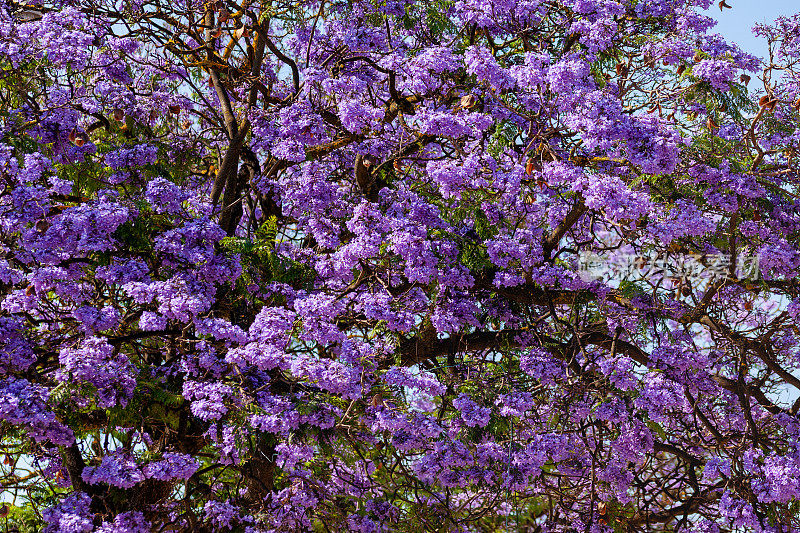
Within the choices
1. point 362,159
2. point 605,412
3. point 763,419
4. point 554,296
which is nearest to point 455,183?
point 362,159

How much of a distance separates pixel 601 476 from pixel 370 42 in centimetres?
373

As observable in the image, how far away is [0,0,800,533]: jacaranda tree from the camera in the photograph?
4641 millimetres

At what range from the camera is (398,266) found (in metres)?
5.45

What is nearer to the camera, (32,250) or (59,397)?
(59,397)

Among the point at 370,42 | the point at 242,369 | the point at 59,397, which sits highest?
the point at 370,42

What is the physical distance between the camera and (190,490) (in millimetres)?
6047

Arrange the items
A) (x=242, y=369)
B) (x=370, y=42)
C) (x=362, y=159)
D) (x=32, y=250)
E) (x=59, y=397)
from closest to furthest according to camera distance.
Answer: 1. (x=59, y=397)
2. (x=32, y=250)
3. (x=242, y=369)
4. (x=362, y=159)
5. (x=370, y=42)

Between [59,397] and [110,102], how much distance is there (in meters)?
2.73

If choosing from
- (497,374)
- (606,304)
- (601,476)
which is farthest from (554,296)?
(601,476)

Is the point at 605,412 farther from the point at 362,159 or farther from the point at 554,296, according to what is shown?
the point at 362,159

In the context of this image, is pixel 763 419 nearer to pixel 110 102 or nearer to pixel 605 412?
pixel 605 412

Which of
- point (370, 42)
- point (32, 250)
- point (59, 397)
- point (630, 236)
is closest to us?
point (59, 397)

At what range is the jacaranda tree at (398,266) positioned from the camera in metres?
4.64

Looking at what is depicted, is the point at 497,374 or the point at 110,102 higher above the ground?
the point at 110,102
